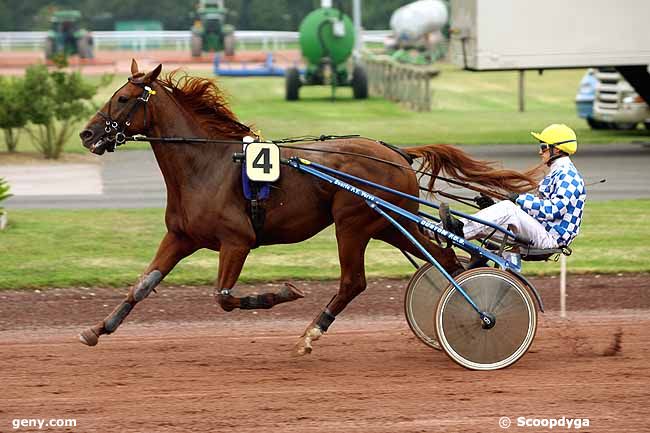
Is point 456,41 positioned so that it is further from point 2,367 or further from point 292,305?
point 2,367

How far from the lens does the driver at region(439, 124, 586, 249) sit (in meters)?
7.12

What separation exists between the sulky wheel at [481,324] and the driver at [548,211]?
0.34 m

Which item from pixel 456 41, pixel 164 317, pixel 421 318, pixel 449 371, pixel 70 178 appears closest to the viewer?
pixel 449 371

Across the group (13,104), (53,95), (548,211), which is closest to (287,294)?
(548,211)

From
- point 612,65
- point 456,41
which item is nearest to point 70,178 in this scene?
point 456,41

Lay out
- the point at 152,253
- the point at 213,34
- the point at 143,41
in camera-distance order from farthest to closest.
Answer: the point at 143,41
the point at 213,34
the point at 152,253

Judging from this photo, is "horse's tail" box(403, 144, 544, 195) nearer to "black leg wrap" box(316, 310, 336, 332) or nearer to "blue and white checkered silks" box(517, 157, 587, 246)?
"blue and white checkered silks" box(517, 157, 587, 246)

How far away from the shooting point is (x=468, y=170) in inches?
311

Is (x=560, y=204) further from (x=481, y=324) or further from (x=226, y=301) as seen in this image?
(x=226, y=301)

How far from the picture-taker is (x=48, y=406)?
20.4 feet

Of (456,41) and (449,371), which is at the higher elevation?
(456,41)

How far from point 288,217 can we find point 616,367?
230 cm

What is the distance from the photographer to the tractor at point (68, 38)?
145ft

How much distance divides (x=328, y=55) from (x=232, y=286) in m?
25.2
